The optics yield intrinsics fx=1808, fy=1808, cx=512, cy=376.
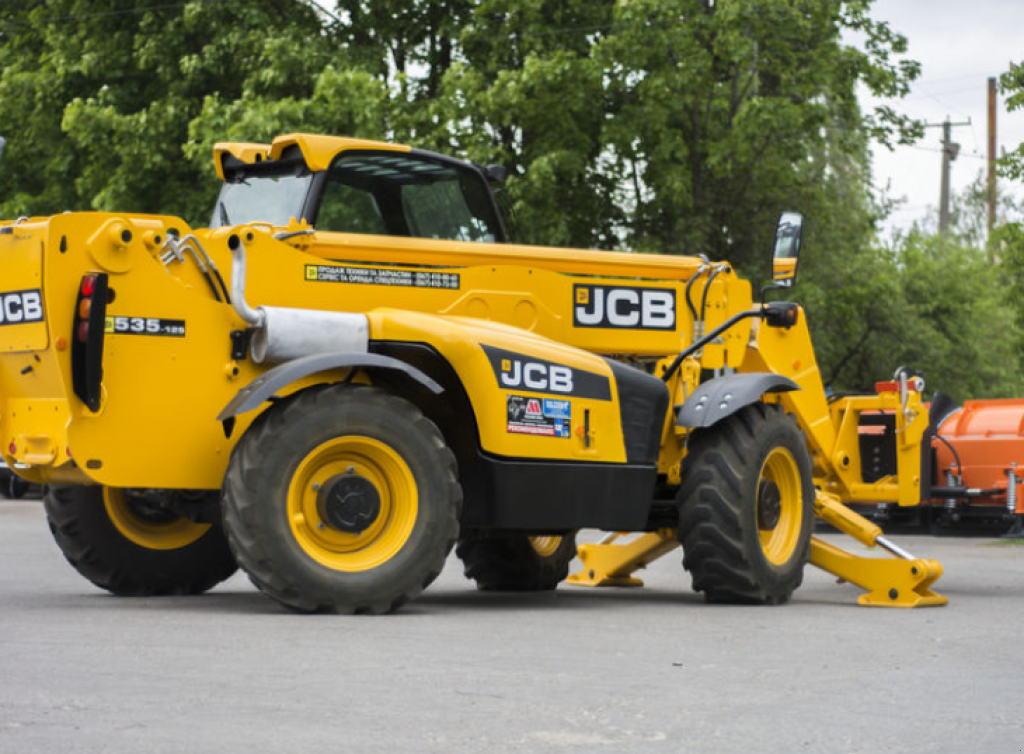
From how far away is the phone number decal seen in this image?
1002 cm

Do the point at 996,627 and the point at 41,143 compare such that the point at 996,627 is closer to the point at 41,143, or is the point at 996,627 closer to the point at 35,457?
the point at 35,457

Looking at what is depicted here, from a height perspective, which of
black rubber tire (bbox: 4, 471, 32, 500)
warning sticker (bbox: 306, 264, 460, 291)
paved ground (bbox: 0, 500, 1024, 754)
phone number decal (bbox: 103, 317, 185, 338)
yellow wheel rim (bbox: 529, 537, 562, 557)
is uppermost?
warning sticker (bbox: 306, 264, 460, 291)

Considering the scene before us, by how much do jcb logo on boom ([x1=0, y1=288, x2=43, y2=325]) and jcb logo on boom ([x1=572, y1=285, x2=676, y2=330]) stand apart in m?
3.67

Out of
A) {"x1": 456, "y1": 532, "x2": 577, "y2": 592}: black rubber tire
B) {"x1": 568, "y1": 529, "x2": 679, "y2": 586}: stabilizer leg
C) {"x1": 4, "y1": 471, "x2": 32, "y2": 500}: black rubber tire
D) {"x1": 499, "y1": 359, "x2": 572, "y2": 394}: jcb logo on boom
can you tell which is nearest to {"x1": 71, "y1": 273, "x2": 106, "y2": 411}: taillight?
{"x1": 499, "y1": 359, "x2": 572, "y2": 394}: jcb logo on boom

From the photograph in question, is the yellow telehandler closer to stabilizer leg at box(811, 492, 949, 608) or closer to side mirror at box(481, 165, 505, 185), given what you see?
A: stabilizer leg at box(811, 492, 949, 608)

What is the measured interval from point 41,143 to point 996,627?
26.4 meters

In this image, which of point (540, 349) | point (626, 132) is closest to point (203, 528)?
point (540, 349)

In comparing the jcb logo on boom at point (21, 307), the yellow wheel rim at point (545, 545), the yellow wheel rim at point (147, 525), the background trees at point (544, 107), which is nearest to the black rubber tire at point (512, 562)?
the yellow wheel rim at point (545, 545)

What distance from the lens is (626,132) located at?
2880cm

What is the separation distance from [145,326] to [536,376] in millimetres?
2356

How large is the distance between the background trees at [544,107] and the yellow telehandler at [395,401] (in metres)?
15.2

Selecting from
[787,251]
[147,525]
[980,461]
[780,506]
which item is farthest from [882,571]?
[147,525]

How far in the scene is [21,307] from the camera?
33.2 feet

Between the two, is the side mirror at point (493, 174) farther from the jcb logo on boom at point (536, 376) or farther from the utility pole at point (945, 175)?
the utility pole at point (945, 175)
